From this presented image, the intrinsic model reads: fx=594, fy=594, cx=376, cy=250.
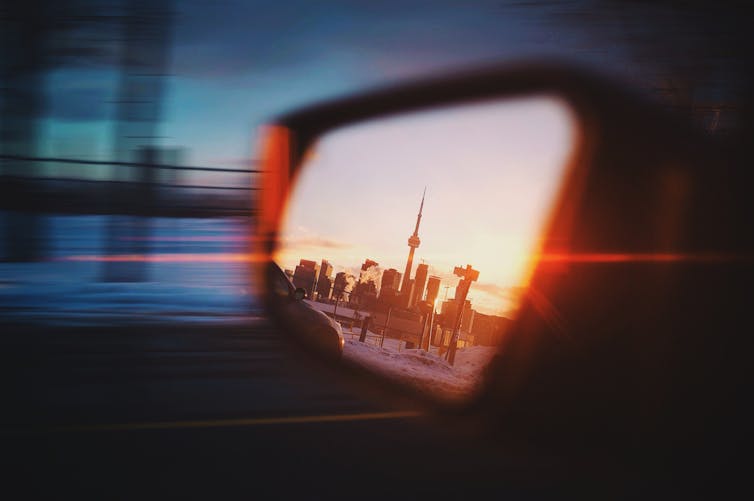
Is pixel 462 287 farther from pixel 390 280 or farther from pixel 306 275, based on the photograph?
pixel 306 275

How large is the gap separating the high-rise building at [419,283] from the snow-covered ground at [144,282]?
3.38 meters

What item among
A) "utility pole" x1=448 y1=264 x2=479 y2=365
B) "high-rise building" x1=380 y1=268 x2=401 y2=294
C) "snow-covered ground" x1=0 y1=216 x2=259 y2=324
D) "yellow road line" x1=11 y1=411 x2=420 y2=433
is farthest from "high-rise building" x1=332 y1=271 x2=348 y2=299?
"snow-covered ground" x1=0 y1=216 x2=259 y2=324

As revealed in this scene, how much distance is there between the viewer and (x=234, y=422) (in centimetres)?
334

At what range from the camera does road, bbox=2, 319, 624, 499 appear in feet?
8.00

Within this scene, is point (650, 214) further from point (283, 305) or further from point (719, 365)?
point (283, 305)

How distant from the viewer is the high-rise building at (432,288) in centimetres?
201

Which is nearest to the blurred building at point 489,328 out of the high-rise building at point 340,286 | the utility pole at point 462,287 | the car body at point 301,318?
the utility pole at point 462,287

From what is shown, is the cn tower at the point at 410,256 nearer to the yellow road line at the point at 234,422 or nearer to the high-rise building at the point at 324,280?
the high-rise building at the point at 324,280

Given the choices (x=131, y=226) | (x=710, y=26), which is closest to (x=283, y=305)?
(x=710, y=26)

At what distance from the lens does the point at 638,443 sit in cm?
271

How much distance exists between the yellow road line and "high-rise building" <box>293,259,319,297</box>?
3.79 ft

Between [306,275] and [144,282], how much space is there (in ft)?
26.6

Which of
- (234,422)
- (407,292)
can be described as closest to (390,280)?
(407,292)

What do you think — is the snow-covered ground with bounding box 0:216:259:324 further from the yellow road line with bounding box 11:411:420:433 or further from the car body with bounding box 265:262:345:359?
the car body with bounding box 265:262:345:359
